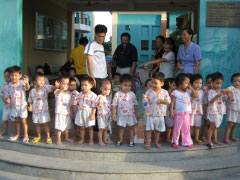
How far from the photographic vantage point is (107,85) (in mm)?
4566

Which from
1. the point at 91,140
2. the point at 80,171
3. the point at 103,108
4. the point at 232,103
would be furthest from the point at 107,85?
the point at 232,103

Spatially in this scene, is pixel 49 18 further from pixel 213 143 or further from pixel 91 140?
pixel 213 143

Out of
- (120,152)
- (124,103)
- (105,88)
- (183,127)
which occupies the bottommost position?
(120,152)

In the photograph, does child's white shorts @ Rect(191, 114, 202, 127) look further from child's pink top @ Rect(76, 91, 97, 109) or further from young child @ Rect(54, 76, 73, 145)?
young child @ Rect(54, 76, 73, 145)

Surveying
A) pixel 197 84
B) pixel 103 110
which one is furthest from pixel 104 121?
pixel 197 84

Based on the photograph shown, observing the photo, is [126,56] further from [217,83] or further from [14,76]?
[14,76]

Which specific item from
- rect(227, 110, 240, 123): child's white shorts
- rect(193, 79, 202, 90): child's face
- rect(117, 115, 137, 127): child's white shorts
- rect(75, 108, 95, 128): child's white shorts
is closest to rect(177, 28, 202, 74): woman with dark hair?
rect(193, 79, 202, 90): child's face

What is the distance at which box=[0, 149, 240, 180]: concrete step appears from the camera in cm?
386

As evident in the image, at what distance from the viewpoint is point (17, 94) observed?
190 inches

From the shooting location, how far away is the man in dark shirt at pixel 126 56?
237 inches

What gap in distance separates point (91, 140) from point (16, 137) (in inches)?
51.8

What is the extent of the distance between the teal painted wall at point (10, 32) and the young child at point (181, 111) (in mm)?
3327

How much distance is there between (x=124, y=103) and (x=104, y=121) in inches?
17.3

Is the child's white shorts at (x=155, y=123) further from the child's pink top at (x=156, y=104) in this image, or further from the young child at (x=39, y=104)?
the young child at (x=39, y=104)
